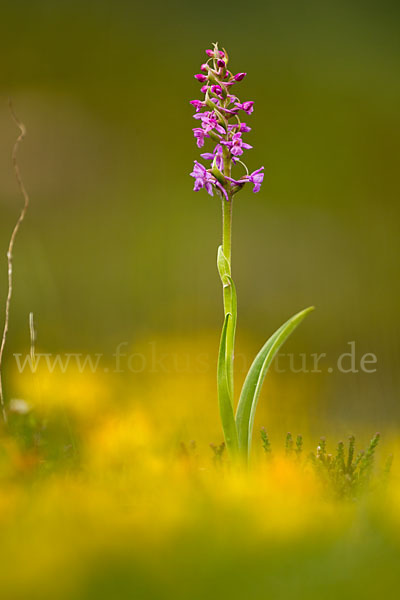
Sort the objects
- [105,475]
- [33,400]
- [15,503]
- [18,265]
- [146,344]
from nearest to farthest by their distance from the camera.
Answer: [15,503]
[105,475]
[33,400]
[146,344]
[18,265]

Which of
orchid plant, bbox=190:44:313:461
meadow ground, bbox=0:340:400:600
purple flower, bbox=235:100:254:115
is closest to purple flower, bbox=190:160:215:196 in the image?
orchid plant, bbox=190:44:313:461

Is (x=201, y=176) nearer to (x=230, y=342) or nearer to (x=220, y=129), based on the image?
(x=220, y=129)

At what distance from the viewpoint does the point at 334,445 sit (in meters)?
1.04

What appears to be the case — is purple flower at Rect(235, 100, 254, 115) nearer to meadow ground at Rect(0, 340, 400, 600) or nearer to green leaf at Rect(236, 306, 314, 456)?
green leaf at Rect(236, 306, 314, 456)

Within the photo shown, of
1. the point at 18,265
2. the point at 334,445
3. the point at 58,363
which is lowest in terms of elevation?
the point at 334,445

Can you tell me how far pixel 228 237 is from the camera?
102 cm

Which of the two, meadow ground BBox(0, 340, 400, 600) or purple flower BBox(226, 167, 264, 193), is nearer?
meadow ground BBox(0, 340, 400, 600)

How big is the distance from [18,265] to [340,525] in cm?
160

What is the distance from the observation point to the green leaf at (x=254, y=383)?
39.1 inches

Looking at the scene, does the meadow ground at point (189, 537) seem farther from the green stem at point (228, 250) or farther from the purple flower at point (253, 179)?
the purple flower at point (253, 179)

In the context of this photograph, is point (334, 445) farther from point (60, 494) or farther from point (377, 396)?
point (60, 494)

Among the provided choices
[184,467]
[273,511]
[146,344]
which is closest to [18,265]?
[146,344]

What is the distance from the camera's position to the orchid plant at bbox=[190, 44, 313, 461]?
3.23 feet

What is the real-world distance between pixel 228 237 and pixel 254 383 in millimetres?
231
